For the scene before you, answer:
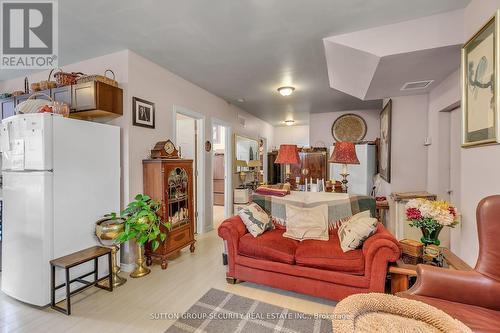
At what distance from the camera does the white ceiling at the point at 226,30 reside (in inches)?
77.5

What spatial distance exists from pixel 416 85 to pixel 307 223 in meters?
2.36

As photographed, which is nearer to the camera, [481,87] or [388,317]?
[388,317]

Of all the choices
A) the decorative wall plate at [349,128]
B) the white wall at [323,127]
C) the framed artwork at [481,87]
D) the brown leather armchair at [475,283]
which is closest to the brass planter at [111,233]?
the brown leather armchair at [475,283]

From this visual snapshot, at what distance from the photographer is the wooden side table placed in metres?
1.75

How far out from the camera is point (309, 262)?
2.16 meters

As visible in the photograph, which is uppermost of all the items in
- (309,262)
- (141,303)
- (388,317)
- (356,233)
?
(356,233)

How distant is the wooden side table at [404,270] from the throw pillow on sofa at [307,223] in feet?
2.33

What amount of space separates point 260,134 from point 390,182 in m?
4.07

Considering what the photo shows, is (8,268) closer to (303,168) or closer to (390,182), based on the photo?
(390,182)

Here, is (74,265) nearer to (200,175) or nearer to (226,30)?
(200,175)

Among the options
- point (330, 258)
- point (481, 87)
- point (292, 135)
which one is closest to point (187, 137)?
point (330, 258)

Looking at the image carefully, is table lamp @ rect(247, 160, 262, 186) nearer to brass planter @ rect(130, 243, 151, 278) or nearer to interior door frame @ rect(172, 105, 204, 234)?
interior door frame @ rect(172, 105, 204, 234)

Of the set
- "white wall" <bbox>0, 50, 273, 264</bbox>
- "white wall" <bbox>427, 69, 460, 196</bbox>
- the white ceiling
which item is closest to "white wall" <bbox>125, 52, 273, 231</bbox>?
"white wall" <bbox>0, 50, 273, 264</bbox>

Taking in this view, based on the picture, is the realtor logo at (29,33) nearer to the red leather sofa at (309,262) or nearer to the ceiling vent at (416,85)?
the red leather sofa at (309,262)
